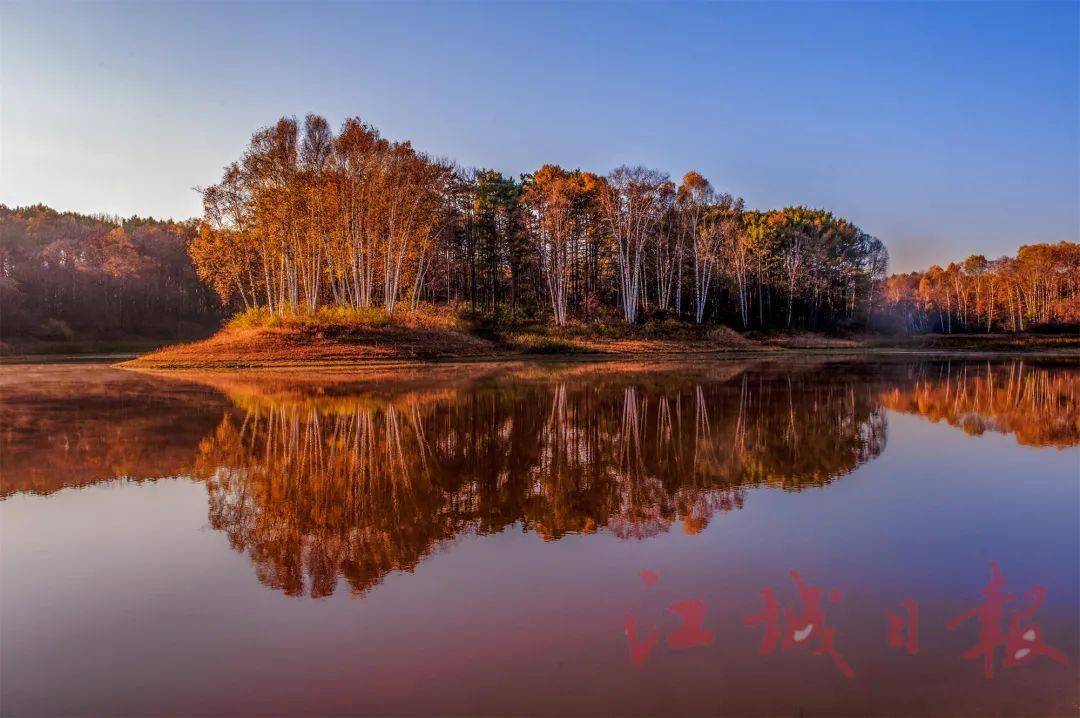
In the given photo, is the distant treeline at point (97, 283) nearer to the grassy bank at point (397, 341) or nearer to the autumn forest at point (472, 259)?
the autumn forest at point (472, 259)

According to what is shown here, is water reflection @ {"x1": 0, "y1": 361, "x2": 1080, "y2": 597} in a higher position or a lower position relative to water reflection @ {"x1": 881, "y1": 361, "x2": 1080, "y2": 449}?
higher

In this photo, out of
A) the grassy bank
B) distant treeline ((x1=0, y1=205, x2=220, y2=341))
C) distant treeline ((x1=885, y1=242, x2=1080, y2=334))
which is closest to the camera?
the grassy bank

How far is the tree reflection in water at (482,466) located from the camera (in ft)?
23.3

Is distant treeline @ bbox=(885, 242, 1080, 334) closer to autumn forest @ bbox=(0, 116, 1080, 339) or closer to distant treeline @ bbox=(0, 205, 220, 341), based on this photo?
autumn forest @ bbox=(0, 116, 1080, 339)

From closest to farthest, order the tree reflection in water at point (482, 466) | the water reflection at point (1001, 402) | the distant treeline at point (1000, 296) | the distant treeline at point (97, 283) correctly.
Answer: the tree reflection in water at point (482, 466) → the water reflection at point (1001, 402) → the distant treeline at point (97, 283) → the distant treeline at point (1000, 296)

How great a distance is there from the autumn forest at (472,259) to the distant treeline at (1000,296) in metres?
0.32

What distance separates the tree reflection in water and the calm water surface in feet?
0.21

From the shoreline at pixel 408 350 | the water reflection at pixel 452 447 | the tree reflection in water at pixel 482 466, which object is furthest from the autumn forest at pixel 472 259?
the tree reflection in water at pixel 482 466

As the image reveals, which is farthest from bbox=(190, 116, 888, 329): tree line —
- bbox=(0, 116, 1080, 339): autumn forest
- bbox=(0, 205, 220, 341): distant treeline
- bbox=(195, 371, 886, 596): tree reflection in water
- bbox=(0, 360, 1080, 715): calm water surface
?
bbox=(0, 360, 1080, 715): calm water surface

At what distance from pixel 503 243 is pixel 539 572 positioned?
185 feet

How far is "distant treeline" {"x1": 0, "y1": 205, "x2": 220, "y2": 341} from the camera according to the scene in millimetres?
70125

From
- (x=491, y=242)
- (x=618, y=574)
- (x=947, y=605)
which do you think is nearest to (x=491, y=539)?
(x=618, y=574)

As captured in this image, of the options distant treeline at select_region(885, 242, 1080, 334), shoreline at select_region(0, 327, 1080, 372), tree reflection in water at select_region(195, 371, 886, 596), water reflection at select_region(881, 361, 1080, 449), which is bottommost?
water reflection at select_region(881, 361, 1080, 449)

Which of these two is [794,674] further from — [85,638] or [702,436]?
[702,436]
